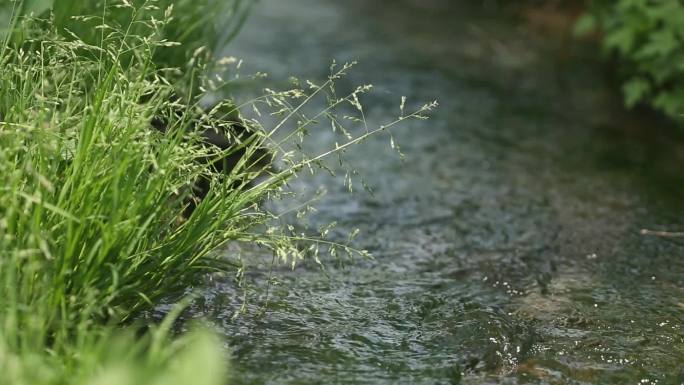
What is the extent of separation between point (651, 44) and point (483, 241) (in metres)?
1.51

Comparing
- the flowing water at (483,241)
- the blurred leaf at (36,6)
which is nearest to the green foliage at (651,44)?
the flowing water at (483,241)

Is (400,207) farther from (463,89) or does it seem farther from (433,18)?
(433,18)

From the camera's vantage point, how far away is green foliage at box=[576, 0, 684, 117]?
4.22 m

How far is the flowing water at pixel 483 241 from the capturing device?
7.52ft

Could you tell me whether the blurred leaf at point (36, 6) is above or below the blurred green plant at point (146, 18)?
above

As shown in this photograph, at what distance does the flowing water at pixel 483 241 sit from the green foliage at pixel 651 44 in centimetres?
23

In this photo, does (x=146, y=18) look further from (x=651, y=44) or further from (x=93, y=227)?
(x=651, y=44)

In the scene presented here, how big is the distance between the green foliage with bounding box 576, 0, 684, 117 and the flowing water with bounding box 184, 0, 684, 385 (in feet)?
0.77

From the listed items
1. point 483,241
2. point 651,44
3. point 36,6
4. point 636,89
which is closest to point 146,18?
point 36,6

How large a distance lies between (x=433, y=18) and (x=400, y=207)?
3800 mm

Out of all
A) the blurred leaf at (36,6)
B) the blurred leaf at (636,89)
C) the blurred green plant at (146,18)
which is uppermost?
the blurred leaf at (36,6)

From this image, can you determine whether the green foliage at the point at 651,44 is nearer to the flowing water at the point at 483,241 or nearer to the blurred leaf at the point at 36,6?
the flowing water at the point at 483,241

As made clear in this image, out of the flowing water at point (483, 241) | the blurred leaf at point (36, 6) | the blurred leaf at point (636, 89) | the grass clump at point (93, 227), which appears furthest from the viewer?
A: the blurred leaf at point (636, 89)

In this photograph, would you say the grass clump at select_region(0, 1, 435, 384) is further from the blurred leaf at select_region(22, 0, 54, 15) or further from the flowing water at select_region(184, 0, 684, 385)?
the flowing water at select_region(184, 0, 684, 385)
